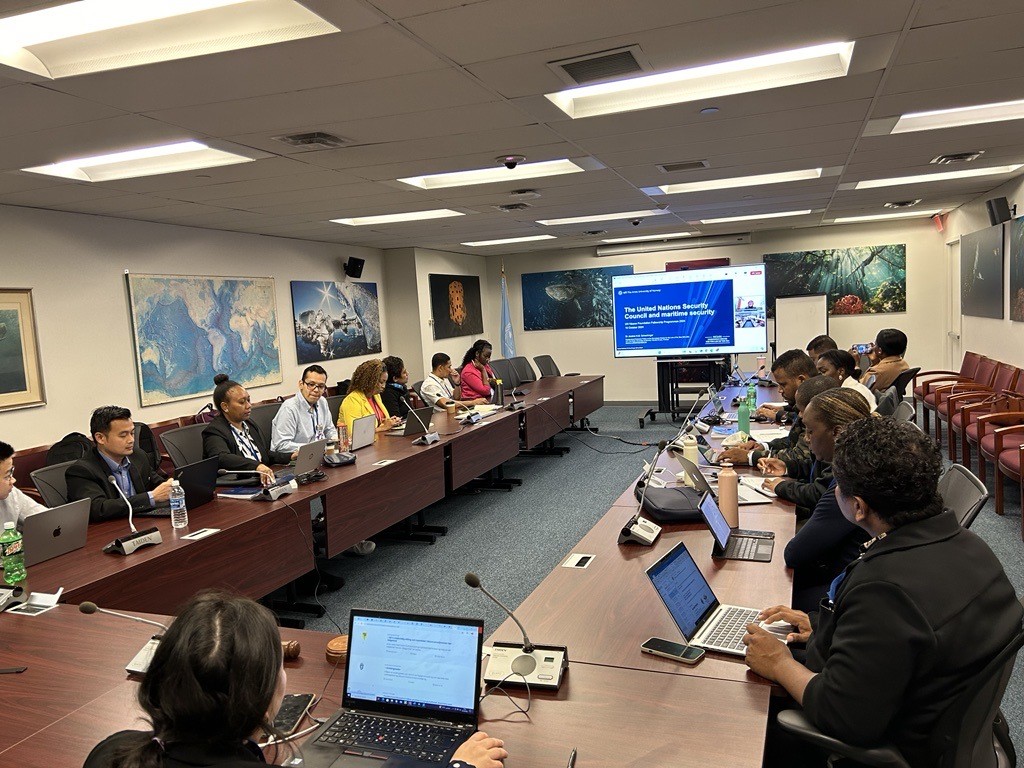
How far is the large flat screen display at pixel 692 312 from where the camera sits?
843 cm

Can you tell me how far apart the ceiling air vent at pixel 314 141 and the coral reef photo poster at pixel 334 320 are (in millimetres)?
4150

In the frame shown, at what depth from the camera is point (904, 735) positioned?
1437mm

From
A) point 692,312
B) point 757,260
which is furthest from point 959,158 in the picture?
point 757,260

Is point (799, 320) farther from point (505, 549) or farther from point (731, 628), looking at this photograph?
point (731, 628)

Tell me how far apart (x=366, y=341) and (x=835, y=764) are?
7.93 m

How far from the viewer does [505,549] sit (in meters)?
4.73

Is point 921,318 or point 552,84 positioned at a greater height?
point 552,84

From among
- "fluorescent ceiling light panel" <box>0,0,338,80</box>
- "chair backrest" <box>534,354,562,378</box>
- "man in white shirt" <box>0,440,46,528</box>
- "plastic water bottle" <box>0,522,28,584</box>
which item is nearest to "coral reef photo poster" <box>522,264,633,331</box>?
"chair backrest" <box>534,354,562,378</box>

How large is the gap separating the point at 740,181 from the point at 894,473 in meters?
4.88

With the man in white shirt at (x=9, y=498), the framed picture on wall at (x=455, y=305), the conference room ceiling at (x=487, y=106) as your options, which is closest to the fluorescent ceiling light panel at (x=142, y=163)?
the conference room ceiling at (x=487, y=106)

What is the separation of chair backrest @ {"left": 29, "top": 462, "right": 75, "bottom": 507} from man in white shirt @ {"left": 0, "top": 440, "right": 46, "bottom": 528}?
129 mm

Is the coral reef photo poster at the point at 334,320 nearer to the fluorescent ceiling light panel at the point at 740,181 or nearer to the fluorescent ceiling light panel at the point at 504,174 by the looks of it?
the fluorescent ceiling light panel at the point at 504,174

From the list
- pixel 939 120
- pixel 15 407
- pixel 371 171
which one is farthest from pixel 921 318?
pixel 15 407

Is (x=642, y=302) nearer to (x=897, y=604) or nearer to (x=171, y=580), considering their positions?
(x=171, y=580)
